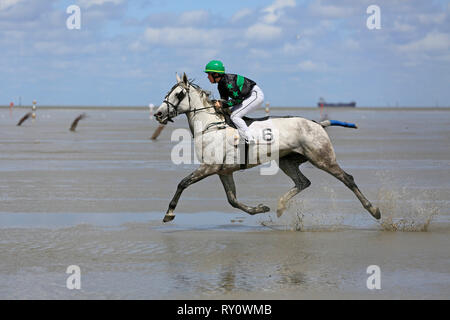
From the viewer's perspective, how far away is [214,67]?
11.6m

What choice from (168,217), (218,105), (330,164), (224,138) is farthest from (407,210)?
(168,217)

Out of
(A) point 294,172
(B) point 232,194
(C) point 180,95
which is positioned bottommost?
(B) point 232,194

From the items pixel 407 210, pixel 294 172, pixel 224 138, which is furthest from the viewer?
pixel 407 210

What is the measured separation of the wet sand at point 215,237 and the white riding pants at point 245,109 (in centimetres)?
142

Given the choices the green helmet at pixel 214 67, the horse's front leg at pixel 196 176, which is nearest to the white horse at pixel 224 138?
the horse's front leg at pixel 196 176

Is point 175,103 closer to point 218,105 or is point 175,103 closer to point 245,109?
point 218,105

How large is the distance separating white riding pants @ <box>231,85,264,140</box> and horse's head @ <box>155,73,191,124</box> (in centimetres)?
71

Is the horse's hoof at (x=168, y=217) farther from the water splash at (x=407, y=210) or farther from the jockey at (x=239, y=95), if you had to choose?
the water splash at (x=407, y=210)

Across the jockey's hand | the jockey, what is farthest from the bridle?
the jockey

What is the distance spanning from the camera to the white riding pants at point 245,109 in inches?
470

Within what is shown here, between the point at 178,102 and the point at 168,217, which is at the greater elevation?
the point at 178,102

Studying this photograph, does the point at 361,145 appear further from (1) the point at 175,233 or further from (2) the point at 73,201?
(1) the point at 175,233

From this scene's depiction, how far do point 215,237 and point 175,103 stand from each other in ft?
7.07
